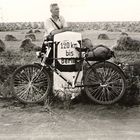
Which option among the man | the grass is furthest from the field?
the grass

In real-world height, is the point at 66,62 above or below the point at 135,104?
above

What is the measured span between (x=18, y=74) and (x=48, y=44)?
2.36 feet

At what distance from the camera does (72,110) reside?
21.6ft

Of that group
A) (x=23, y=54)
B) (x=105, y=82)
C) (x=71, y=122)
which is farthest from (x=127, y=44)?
(x=71, y=122)

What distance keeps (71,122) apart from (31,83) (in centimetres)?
140

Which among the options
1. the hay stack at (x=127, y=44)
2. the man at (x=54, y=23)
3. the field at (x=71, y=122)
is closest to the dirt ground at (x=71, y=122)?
the field at (x=71, y=122)

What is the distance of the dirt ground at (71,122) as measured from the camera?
5188mm

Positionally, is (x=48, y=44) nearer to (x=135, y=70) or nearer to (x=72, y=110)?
(x=72, y=110)

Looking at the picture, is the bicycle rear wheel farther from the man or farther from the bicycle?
the man

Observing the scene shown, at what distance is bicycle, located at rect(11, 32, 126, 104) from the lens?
675 cm

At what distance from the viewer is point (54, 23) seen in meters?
7.15

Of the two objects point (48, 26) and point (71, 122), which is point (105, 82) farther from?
point (48, 26)

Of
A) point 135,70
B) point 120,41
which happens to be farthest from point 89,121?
point 120,41

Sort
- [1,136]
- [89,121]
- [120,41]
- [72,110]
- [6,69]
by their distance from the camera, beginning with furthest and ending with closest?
1. [120,41]
2. [6,69]
3. [72,110]
4. [89,121]
5. [1,136]
